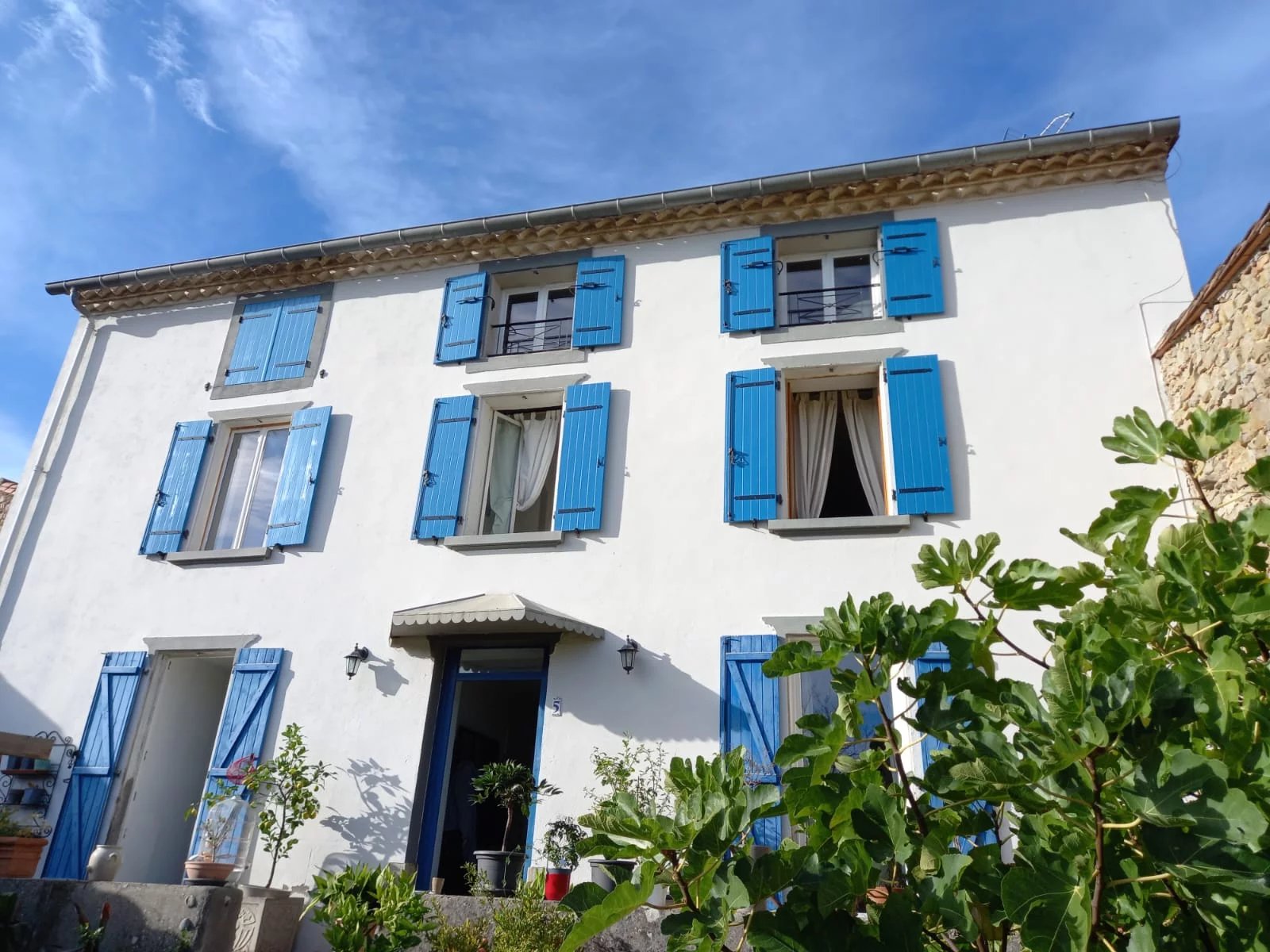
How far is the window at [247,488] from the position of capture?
921 cm

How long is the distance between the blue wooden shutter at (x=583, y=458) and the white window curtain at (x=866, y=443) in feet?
7.48

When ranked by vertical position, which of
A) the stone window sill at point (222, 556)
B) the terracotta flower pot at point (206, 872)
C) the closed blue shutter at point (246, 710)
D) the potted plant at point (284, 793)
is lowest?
the terracotta flower pot at point (206, 872)

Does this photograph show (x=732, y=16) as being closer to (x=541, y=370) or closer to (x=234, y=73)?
(x=541, y=370)

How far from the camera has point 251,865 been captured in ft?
24.2

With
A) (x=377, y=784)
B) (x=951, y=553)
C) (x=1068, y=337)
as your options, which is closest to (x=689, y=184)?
(x=1068, y=337)

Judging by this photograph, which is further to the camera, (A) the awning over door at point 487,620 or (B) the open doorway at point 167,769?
(B) the open doorway at point 167,769

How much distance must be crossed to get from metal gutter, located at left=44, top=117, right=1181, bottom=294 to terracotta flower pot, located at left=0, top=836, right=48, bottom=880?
241 inches

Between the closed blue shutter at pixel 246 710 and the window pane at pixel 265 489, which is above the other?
→ the window pane at pixel 265 489

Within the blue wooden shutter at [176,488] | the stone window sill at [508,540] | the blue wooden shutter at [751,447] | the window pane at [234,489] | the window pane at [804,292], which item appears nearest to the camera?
the blue wooden shutter at [751,447]

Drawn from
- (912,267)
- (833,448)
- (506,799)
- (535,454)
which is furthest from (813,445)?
(506,799)

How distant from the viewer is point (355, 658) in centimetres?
784

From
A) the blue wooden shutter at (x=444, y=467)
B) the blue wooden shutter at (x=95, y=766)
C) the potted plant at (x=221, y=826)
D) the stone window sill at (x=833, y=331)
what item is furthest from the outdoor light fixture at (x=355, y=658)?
the stone window sill at (x=833, y=331)

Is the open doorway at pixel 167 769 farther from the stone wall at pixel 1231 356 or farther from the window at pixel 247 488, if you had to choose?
the stone wall at pixel 1231 356

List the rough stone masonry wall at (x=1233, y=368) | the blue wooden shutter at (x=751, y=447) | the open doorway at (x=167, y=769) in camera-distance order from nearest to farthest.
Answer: the rough stone masonry wall at (x=1233, y=368)
the blue wooden shutter at (x=751, y=447)
the open doorway at (x=167, y=769)
